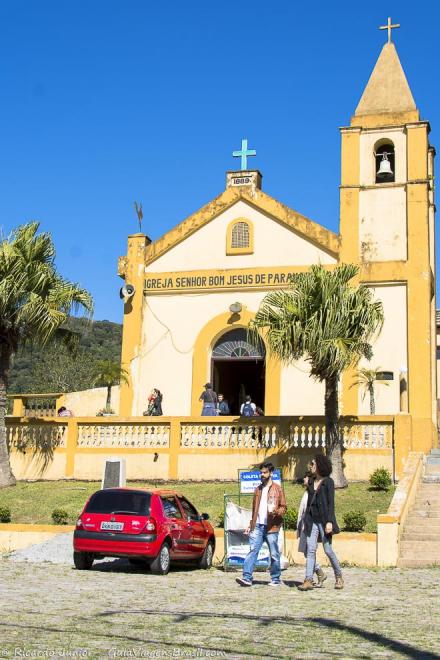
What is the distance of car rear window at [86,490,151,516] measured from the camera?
1350 centimetres

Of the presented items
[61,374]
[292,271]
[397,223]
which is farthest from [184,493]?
[61,374]

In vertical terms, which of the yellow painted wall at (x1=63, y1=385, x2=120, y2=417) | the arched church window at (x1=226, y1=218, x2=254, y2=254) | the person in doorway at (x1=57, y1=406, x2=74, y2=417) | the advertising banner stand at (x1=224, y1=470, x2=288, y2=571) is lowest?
the advertising banner stand at (x1=224, y1=470, x2=288, y2=571)

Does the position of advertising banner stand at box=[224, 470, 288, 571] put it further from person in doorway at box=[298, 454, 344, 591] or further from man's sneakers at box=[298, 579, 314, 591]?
man's sneakers at box=[298, 579, 314, 591]

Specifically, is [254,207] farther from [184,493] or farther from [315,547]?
[315,547]

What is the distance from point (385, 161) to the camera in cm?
2552

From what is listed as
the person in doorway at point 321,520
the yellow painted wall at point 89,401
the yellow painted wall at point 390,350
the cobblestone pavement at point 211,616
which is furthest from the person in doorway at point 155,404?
the person in doorway at point 321,520

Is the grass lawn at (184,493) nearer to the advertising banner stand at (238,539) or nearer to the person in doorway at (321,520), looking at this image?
the advertising banner stand at (238,539)

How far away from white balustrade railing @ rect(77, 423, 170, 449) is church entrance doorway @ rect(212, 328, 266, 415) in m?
4.28

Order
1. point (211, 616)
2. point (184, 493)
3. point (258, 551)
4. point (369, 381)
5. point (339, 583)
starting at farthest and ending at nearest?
point (369, 381) → point (184, 493) → point (258, 551) → point (339, 583) → point (211, 616)

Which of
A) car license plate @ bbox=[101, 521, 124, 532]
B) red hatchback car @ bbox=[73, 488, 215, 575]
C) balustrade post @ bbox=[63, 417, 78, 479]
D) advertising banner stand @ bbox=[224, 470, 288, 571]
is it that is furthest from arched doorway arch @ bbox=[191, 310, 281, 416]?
car license plate @ bbox=[101, 521, 124, 532]

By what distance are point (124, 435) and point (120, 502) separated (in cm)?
895

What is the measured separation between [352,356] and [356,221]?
7.18 meters

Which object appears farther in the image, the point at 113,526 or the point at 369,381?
the point at 369,381

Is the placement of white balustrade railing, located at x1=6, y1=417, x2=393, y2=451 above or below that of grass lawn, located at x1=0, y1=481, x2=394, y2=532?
above
